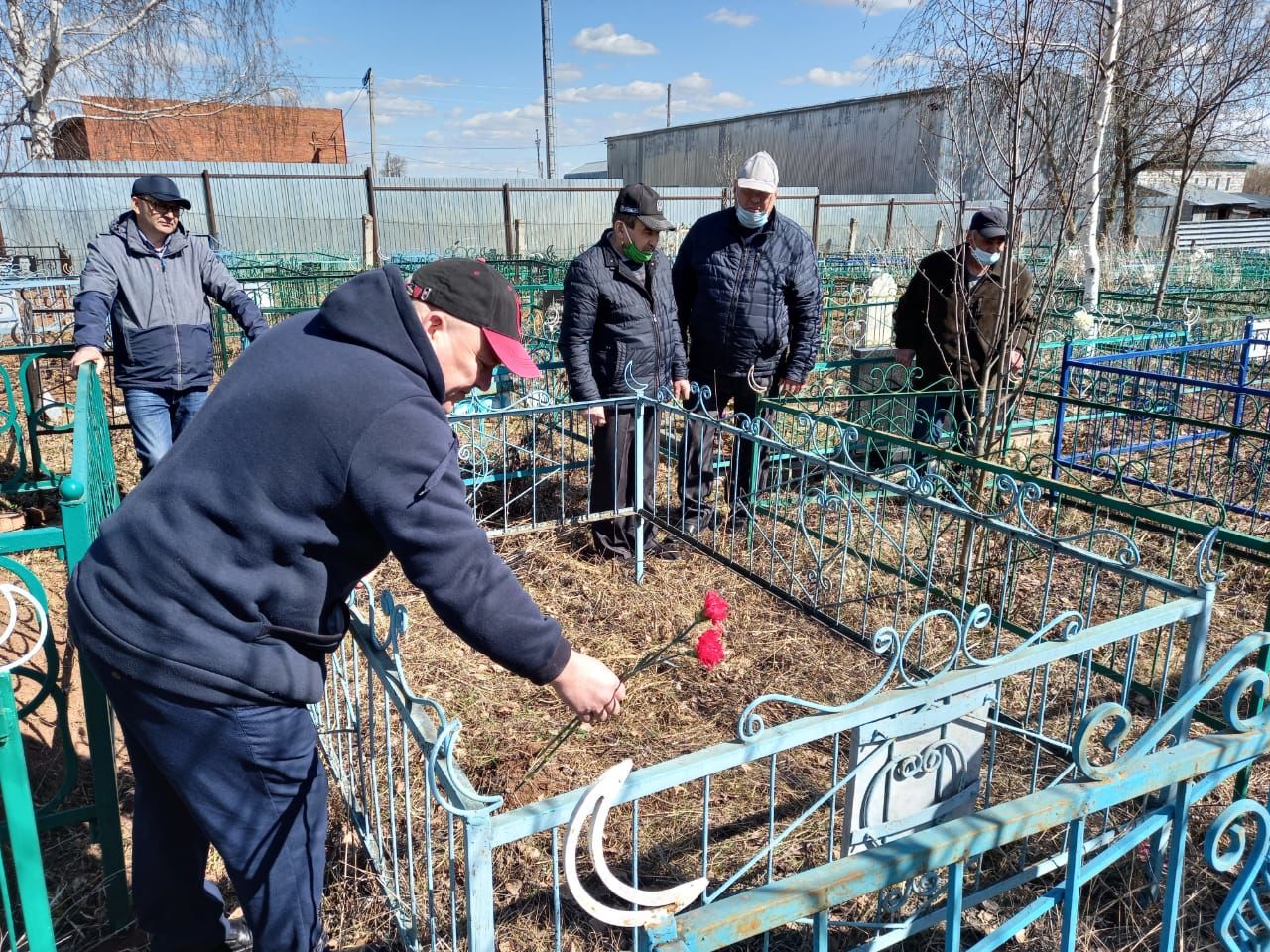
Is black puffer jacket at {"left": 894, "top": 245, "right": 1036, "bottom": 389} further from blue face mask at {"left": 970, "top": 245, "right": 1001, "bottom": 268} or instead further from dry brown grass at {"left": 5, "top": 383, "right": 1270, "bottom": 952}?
dry brown grass at {"left": 5, "top": 383, "right": 1270, "bottom": 952}

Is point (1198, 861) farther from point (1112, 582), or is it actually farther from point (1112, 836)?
point (1112, 582)

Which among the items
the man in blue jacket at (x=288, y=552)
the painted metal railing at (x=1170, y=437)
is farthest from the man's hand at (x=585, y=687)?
the painted metal railing at (x=1170, y=437)

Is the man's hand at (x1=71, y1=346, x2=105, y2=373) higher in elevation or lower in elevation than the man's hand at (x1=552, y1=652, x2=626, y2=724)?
higher

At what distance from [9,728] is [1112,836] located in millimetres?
2576

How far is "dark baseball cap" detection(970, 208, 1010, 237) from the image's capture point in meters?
5.04

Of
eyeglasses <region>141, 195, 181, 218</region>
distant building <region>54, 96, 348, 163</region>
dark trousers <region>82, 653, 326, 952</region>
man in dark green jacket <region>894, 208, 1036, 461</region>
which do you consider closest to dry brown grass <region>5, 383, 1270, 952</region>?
dark trousers <region>82, 653, 326, 952</region>

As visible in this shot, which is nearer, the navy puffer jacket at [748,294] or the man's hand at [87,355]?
the man's hand at [87,355]

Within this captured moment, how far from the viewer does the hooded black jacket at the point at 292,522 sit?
1.55m

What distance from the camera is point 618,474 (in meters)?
4.37

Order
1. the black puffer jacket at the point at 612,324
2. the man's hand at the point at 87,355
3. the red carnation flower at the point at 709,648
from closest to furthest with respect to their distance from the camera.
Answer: the red carnation flower at the point at 709,648 < the man's hand at the point at 87,355 < the black puffer jacket at the point at 612,324

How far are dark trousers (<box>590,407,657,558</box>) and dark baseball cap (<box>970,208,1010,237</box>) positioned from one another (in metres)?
2.22

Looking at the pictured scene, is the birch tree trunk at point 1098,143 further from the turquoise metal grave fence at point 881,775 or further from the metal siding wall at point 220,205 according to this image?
the metal siding wall at point 220,205

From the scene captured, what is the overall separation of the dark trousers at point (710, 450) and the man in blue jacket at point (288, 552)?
9.50ft

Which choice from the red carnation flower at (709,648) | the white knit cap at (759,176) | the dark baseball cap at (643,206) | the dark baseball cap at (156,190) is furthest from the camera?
the white knit cap at (759,176)
